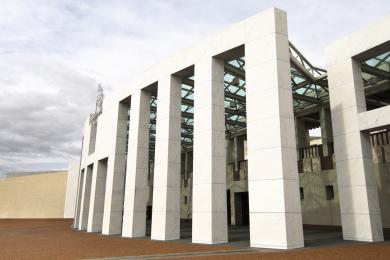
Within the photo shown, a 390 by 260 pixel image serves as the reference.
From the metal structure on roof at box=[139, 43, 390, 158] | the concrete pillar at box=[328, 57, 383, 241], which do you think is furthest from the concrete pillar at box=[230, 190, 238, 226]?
the concrete pillar at box=[328, 57, 383, 241]

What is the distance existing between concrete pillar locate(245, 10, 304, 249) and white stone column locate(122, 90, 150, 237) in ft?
29.8

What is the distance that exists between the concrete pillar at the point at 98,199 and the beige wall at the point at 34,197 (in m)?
40.6

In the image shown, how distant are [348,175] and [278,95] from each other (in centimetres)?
639

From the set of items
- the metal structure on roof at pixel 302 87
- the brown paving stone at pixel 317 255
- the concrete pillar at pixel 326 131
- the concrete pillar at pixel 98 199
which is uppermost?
the metal structure on roof at pixel 302 87

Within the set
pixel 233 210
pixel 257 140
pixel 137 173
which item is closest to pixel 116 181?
pixel 137 173

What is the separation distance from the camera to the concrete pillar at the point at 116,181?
24141mm

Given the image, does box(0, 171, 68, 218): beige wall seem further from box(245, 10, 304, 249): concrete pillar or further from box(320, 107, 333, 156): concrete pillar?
box(245, 10, 304, 249): concrete pillar

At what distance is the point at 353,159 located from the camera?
17.1 meters

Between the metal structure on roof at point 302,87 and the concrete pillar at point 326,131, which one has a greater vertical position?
the metal structure on roof at point 302,87

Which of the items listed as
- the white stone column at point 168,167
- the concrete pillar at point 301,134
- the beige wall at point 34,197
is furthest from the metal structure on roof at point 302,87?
the beige wall at point 34,197

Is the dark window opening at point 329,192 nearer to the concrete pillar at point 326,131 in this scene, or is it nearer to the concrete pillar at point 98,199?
the concrete pillar at point 326,131

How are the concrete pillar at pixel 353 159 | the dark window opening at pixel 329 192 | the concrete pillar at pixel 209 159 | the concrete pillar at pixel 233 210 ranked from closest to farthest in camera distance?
the concrete pillar at pixel 209 159, the concrete pillar at pixel 353 159, the dark window opening at pixel 329 192, the concrete pillar at pixel 233 210

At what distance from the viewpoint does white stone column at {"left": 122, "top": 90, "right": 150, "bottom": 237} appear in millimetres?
21234

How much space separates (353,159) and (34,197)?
64.5 m
